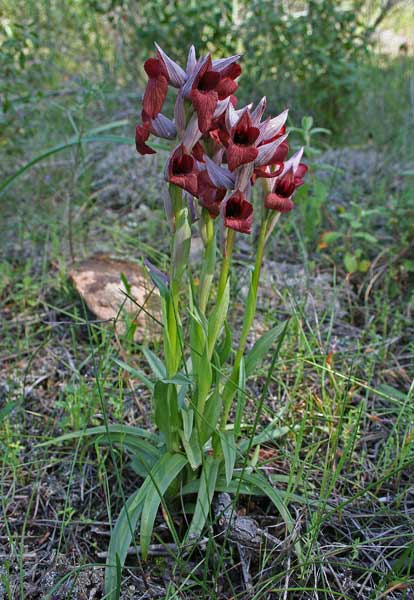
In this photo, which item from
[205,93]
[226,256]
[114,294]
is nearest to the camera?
[205,93]

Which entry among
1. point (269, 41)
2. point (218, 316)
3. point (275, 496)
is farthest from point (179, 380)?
point (269, 41)

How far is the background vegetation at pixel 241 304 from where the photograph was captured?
5.32 ft

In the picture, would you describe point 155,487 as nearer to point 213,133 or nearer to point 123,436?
point 123,436

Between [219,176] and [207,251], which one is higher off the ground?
[219,176]

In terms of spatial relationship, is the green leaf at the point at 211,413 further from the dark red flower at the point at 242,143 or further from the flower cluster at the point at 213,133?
the dark red flower at the point at 242,143

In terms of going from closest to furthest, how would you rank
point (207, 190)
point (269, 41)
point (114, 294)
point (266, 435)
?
point (207, 190) < point (266, 435) < point (114, 294) < point (269, 41)

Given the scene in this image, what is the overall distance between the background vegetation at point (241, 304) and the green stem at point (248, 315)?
5.5 inches

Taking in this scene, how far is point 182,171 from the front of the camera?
1405 millimetres

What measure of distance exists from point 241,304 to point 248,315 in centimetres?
105

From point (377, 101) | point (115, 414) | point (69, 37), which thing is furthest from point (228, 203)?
point (69, 37)

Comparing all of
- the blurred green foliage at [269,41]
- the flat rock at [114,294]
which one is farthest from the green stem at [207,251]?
the blurred green foliage at [269,41]

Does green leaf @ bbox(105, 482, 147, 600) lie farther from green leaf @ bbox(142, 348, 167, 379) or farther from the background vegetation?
green leaf @ bbox(142, 348, 167, 379)

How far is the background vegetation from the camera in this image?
1623 millimetres

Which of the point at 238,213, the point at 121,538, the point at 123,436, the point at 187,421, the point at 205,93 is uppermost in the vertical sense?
the point at 205,93
